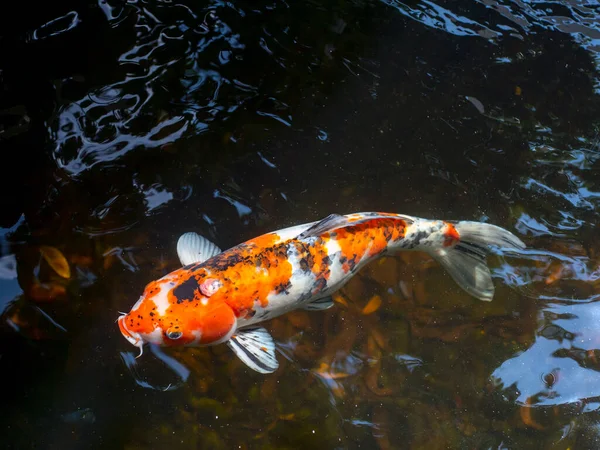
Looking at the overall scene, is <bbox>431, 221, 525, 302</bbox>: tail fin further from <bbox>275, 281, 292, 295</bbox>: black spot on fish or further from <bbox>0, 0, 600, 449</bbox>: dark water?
<bbox>275, 281, 292, 295</bbox>: black spot on fish

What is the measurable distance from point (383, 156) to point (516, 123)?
1085 mm

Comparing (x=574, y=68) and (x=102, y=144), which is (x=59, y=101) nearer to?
(x=102, y=144)

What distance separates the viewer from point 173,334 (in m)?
2.45

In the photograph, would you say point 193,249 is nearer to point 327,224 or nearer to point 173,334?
point 173,334

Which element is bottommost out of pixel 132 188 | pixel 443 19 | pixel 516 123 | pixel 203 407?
pixel 203 407

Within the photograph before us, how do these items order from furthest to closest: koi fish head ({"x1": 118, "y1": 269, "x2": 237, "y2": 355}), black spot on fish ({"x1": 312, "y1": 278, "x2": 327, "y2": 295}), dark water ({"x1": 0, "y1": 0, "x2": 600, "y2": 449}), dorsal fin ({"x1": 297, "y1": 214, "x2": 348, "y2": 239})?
dark water ({"x1": 0, "y1": 0, "x2": 600, "y2": 449}), black spot on fish ({"x1": 312, "y1": 278, "x2": 327, "y2": 295}), dorsal fin ({"x1": 297, "y1": 214, "x2": 348, "y2": 239}), koi fish head ({"x1": 118, "y1": 269, "x2": 237, "y2": 355})

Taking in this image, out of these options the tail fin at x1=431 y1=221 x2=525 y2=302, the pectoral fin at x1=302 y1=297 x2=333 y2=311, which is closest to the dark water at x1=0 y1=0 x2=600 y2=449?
the tail fin at x1=431 y1=221 x2=525 y2=302

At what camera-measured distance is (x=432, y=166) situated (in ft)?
12.5

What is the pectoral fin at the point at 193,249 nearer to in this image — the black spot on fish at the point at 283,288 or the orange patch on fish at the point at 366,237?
the black spot on fish at the point at 283,288

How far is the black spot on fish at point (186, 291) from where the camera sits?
2473 millimetres

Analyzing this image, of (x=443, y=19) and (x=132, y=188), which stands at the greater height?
(x=443, y=19)

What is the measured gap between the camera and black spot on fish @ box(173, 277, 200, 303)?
247cm

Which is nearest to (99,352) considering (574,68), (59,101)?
(59,101)

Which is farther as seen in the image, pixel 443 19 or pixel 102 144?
pixel 443 19
